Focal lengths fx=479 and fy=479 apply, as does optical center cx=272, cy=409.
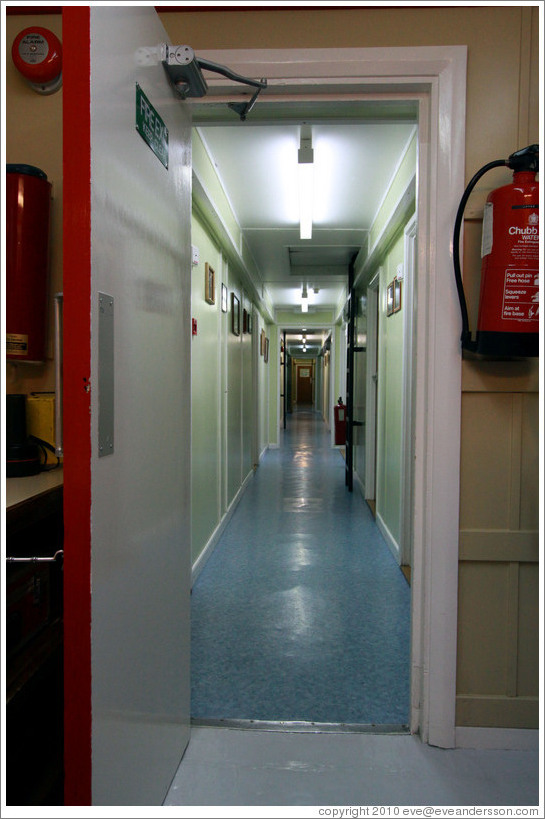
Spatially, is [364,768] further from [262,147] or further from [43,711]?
[262,147]

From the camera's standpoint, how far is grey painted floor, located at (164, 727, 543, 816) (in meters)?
1.57

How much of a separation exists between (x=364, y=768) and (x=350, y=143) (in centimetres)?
348

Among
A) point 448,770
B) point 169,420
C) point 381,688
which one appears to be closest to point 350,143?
point 169,420

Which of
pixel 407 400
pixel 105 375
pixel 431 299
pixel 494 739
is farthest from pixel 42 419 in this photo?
pixel 407 400

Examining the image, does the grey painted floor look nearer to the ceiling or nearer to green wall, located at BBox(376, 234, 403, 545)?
green wall, located at BBox(376, 234, 403, 545)

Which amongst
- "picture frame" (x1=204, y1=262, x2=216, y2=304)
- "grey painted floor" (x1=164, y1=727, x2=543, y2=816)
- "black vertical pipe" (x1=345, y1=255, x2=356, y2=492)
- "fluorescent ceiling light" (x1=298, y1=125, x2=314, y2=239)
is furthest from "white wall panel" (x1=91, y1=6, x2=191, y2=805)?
"black vertical pipe" (x1=345, y1=255, x2=356, y2=492)

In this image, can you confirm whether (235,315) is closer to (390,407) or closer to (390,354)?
(390,354)

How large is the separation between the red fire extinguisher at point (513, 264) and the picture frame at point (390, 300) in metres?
2.53

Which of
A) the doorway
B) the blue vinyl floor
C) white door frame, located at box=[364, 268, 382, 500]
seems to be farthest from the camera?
the doorway

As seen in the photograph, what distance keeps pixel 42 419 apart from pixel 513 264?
1.63 m

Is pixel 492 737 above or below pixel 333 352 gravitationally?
below

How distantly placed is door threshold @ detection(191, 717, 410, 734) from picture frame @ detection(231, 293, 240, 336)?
12.5ft

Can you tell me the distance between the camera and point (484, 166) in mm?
1655

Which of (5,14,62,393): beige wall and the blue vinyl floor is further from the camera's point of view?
the blue vinyl floor
